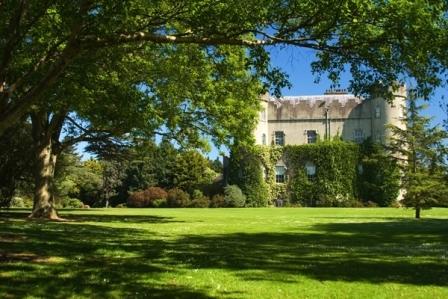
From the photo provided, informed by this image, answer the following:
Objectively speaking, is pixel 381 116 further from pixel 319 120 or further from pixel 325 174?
pixel 325 174

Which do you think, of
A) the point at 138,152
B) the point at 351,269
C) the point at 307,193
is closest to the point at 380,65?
the point at 351,269

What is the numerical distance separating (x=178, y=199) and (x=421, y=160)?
36235 millimetres

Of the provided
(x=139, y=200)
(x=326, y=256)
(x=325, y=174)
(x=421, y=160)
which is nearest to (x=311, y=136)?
(x=325, y=174)

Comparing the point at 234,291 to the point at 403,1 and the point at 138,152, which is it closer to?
the point at 403,1

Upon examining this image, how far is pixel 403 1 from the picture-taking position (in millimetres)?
9945

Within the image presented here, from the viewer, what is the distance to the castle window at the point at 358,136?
71.4 meters

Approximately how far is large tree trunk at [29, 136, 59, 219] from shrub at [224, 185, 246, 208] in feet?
117

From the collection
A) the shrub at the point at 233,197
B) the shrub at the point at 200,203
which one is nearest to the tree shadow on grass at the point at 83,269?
the shrub at the point at 233,197

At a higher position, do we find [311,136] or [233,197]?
[311,136]

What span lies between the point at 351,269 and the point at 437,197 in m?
26.6

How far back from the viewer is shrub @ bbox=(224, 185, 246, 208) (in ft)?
215

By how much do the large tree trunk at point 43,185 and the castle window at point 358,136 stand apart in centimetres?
4749

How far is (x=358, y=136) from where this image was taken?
71.8 meters

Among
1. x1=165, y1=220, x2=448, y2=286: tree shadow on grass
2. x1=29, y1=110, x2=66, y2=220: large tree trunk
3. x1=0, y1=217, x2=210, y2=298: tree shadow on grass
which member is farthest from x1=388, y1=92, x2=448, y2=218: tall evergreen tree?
x1=0, y1=217, x2=210, y2=298: tree shadow on grass
